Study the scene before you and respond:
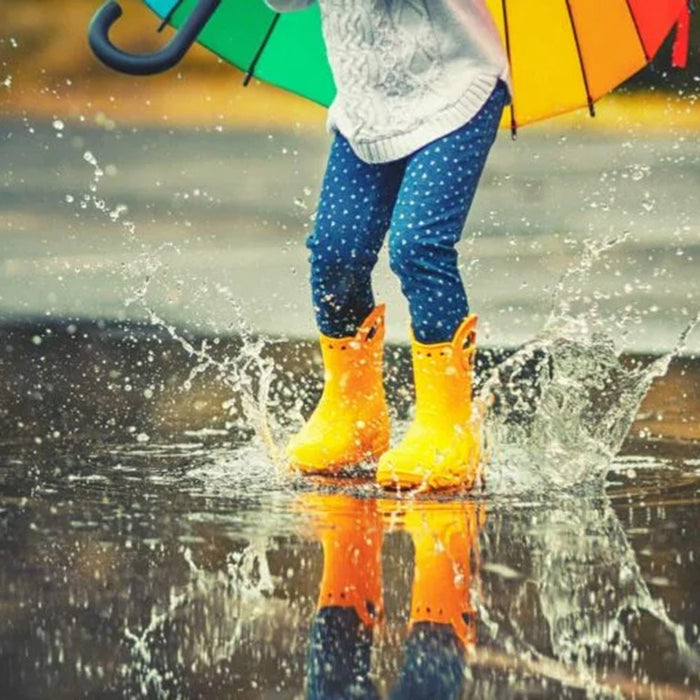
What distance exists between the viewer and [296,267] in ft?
27.1

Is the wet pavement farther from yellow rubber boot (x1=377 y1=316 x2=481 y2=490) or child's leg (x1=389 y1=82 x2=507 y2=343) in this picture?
child's leg (x1=389 y1=82 x2=507 y2=343)

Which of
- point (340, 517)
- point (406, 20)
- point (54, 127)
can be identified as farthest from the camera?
point (54, 127)

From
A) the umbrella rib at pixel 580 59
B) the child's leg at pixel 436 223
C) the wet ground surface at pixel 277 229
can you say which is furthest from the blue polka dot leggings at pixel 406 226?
the wet ground surface at pixel 277 229

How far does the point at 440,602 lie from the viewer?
3.42 meters

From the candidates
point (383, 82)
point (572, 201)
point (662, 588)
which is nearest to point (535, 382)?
point (383, 82)

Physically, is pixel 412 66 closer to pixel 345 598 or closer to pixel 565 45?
pixel 565 45

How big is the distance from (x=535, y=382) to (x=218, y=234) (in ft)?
9.59

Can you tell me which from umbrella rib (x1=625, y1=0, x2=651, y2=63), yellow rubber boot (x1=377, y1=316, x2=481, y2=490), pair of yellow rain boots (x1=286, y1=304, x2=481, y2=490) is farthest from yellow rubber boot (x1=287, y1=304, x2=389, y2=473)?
umbrella rib (x1=625, y1=0, x2=651, y2=63)

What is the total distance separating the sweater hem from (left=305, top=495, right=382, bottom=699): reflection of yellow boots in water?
2.11 feet

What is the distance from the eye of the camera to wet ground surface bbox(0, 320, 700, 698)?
301 cm

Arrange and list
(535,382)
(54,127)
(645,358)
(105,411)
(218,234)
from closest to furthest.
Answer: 1. (105,411)
2. (535,382)
3. (645,358)
4. (218,234)
5. (54,127)

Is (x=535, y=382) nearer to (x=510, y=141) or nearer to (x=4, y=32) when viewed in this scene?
(x=510, y=141)

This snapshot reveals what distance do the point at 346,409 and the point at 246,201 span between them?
4.65 m

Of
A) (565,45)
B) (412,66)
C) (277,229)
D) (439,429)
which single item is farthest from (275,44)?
(277,229)
